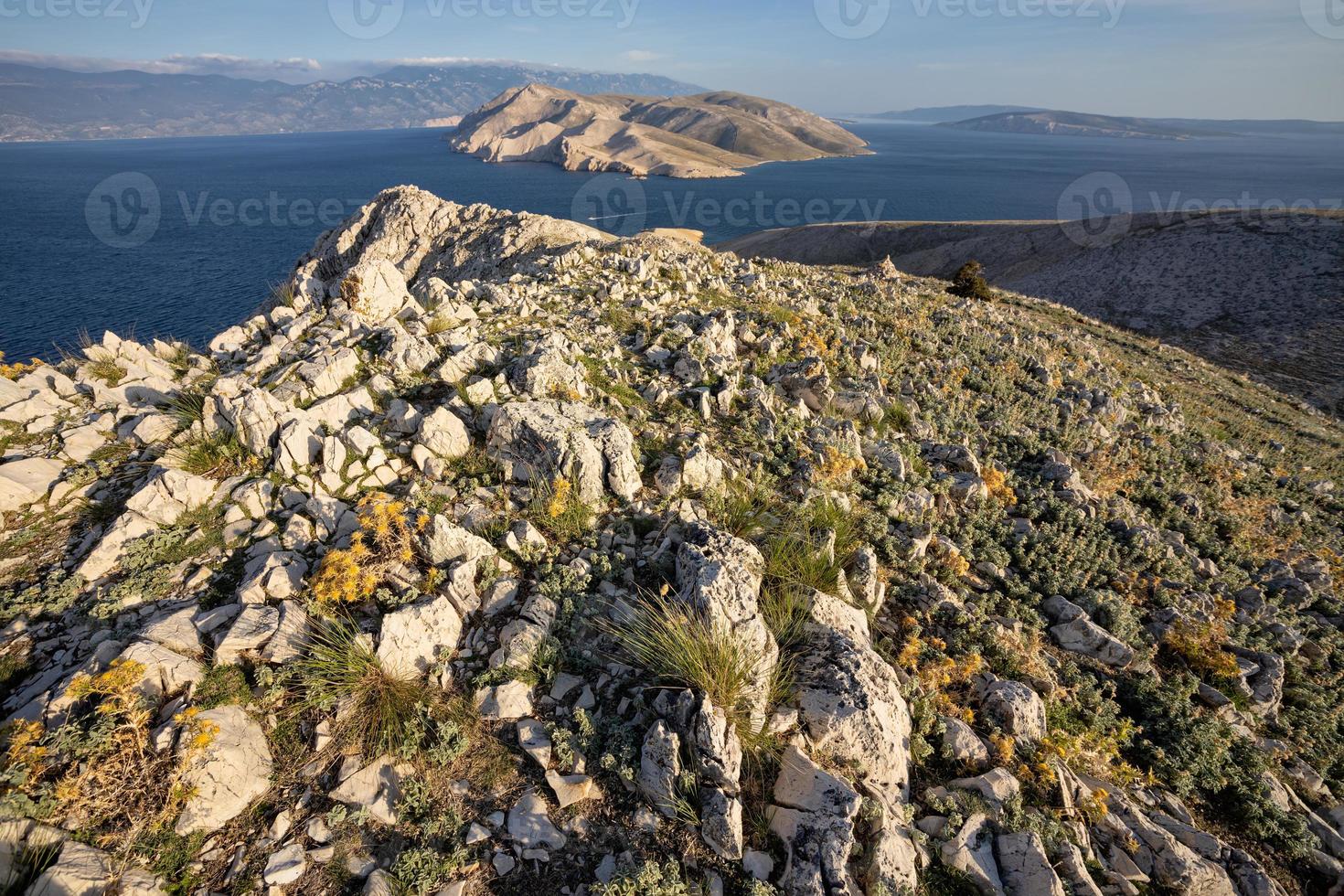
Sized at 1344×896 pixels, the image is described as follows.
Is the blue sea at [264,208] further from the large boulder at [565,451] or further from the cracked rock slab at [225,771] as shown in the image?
the cracked rock slab at [225,771]

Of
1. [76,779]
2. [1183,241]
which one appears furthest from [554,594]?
[1183,241]

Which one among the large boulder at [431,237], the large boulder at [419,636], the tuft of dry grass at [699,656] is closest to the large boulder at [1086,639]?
the tuft of dry grass at [699,656]

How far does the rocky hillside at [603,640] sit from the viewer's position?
448 centimetres

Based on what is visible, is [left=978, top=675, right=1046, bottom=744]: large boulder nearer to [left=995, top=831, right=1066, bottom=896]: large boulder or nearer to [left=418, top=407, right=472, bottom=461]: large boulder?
[left=995, top=831, right=1066, bottom=896]: large boulder

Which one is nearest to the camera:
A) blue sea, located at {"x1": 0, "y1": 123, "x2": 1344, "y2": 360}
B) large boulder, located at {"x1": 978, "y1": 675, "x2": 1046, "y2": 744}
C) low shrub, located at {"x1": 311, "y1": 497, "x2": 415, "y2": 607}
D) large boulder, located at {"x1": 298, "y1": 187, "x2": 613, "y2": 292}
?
low shrub, located at {"x1": 311, "y1": 497, "x2": 415, "y2": 607}

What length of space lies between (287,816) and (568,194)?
152 meters

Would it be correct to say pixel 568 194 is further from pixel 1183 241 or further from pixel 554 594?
pixel 554 594

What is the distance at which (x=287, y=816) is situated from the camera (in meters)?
4.50

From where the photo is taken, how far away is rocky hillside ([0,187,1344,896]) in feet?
14.7

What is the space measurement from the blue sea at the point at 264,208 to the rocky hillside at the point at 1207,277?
49.8 m

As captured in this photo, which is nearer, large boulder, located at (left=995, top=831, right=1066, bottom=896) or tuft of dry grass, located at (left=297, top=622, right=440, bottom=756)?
large boulder, located at (left=995, top=831, right=1066, bottom=896)

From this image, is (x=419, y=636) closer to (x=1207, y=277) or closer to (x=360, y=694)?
(x=360, y=694)

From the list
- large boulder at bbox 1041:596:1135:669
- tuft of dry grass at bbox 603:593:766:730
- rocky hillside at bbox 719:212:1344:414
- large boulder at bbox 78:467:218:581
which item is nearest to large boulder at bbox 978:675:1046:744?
large boulder at bbox 1041:596:1135:669

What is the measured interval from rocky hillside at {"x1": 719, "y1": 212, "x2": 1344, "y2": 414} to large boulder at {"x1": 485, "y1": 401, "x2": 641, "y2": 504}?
128ft
